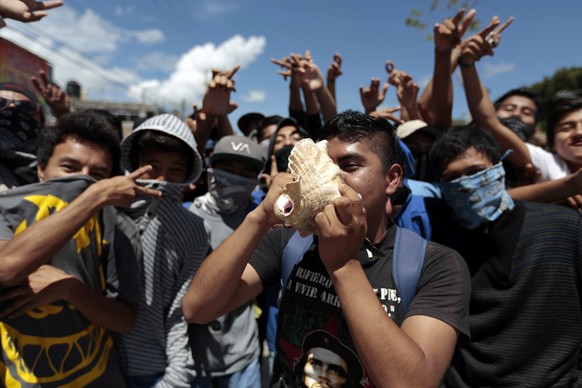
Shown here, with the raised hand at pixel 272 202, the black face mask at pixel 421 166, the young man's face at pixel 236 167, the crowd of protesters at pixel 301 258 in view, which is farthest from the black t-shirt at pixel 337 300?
the black face mask at pixel 421 166

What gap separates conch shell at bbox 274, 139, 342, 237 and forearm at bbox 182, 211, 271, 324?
0.22 meters

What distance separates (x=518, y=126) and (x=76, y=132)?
3.56 metres

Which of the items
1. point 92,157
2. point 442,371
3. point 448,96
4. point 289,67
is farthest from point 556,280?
point 289,67

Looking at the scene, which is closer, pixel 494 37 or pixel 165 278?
pixel 165 278

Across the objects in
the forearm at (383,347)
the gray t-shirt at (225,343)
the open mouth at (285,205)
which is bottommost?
the gray t-shirt at (225,343)

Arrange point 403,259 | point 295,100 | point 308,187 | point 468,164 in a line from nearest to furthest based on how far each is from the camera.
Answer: point 308,187 < point 403,259 < point 468,164 < point 295,100

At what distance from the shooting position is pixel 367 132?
1.68 metres

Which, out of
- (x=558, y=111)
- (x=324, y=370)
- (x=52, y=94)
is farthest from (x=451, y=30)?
(x=52, y=94)

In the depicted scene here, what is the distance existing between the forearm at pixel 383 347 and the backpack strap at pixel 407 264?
25 cm

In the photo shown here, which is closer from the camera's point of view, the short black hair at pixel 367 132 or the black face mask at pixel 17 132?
the short black hair at pixel 367 132

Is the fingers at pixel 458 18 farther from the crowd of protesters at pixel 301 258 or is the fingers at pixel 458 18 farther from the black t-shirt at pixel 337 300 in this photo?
the black t-shirt at pixel 337 300

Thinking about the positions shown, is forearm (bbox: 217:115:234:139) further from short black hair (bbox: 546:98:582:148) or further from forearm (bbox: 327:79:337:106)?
short black hair (bbox: 546:98:582:148)

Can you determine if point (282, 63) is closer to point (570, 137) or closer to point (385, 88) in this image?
point (385, 88)

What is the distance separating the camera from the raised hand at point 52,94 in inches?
144
